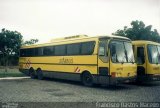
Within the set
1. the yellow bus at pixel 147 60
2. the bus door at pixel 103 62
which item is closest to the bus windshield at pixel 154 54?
the yellow bus at pixel 147 60

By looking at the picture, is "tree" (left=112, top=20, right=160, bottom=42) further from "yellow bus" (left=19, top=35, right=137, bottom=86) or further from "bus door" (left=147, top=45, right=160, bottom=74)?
"bus door" (left=147, top=45, right=160, bottom=74)

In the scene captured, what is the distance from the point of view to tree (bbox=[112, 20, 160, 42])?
3788cm

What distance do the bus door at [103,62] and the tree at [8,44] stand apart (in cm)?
3925

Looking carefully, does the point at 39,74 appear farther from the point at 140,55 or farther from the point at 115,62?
the point at 115,62

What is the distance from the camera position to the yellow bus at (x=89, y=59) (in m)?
14.7

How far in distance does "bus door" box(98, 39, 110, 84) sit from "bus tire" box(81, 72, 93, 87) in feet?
3.73

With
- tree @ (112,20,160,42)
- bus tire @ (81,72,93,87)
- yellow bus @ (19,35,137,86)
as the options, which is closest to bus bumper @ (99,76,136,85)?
yellow bus @ (19,35,137,86)

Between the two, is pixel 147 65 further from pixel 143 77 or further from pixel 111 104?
pixel 111 104

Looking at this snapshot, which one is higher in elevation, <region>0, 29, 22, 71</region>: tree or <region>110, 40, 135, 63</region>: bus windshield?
<region>0, 29, 22, 71</region>: tree

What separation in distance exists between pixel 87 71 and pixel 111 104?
6.53m

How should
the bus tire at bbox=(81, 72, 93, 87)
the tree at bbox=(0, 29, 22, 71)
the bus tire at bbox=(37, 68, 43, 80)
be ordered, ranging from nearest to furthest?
the bus tire at bbox=(81, 72, 93, 87), the bus tire at bbox=(37, 68, 43, 80), the tree at bbox=(0, 29, 22, 71)

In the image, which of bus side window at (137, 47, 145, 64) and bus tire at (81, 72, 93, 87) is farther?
bus side window at (137, 47, 145, 64)

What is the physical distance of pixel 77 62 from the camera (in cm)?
1723

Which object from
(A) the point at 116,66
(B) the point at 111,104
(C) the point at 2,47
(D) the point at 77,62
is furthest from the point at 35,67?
(C) the point at 2,47
